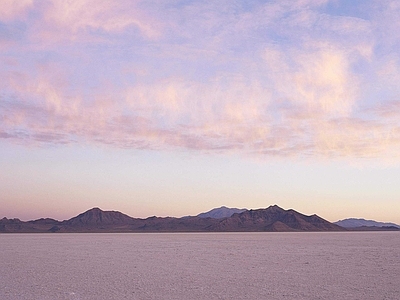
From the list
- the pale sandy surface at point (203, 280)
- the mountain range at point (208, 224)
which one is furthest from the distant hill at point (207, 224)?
the pale sandy surface at point (203, 280)

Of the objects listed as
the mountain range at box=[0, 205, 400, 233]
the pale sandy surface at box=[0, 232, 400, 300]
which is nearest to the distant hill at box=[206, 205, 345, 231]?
the mountain range at box=[0, 205, 400, 233]

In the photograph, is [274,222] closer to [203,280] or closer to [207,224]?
[207,224]

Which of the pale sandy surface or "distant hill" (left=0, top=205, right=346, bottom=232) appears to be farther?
"distant hill" (left=0, top=205, right=346, bottom=232)

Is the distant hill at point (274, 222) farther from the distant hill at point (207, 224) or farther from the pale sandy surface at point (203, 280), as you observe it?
the pale sandy surface at point (203, 280)

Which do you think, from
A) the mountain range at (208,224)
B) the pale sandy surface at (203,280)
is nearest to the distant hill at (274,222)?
the mountain range at (208,224)

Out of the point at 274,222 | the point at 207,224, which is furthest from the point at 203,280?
the point at 207,224

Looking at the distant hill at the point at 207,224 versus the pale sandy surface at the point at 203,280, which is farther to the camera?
the distant hill at the point at 207,224

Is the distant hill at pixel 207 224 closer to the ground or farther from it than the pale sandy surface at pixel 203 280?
farther from it

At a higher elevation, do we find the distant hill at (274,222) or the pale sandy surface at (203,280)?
the distant hill at (274,222)

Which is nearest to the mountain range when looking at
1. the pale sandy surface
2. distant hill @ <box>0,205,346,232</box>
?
distant hill @ <box>0,205,346,232</box>

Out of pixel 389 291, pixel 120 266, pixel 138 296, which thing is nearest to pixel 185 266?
pixel 120 266

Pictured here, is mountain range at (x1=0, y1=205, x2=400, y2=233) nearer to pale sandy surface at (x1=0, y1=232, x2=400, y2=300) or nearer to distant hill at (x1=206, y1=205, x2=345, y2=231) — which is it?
distant hill at (x1=206, y1=205, x2=345, y2=231)

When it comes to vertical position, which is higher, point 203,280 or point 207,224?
point 207,224

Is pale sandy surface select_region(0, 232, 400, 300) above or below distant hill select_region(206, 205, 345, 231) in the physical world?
below
